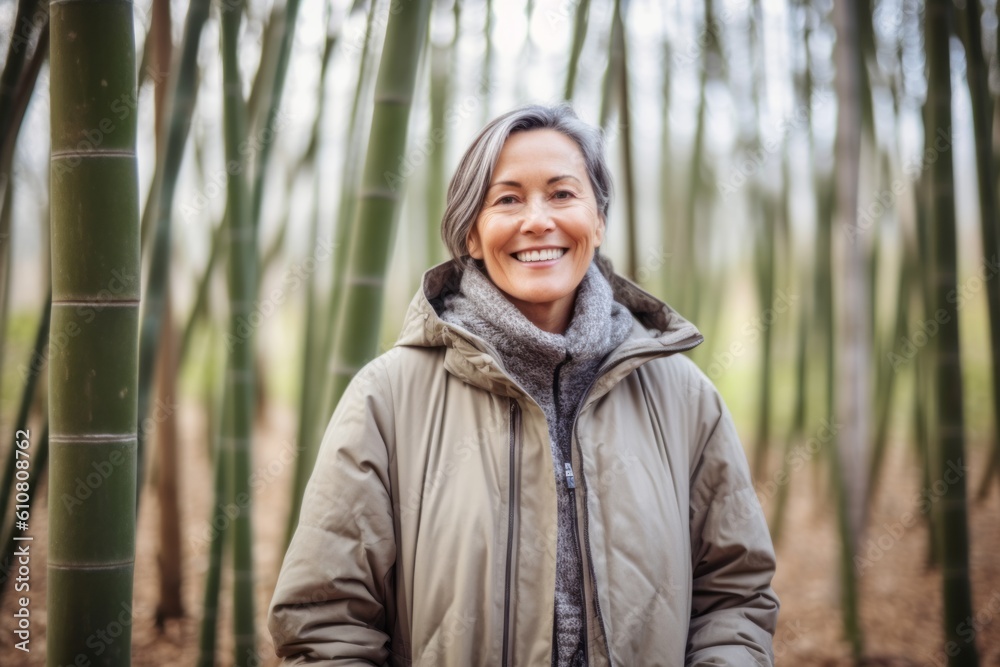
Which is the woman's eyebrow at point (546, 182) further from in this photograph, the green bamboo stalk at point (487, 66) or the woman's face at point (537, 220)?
the green bamboo stalk at point (487, 66)

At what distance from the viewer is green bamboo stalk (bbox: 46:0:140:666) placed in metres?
1.13

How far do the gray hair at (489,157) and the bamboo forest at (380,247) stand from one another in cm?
7

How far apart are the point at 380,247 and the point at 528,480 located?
66cm

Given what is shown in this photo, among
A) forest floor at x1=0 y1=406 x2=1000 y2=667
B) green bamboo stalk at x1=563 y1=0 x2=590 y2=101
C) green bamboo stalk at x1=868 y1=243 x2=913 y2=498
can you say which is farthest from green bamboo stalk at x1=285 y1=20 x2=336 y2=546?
green bamboo stalk at x1=868 y1=243 x2=913 y2=498

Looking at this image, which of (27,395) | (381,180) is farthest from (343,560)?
(27,395)

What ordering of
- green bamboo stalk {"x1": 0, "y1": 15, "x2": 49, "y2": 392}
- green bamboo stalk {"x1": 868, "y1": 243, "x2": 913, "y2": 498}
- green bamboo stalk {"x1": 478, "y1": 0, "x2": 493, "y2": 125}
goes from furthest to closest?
1. green bamboo stalk {"x1": 868, "y1": 243, "x2": 913, "y2": 498}
2. green bamboo stalk {"x1": 478, "y1": 0, "x2": 493, "y2": 125}
3. green bamboo stalk {"x1": 0, "y1": 15, "x2": 49, "y2": 392}

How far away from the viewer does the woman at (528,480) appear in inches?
42.3

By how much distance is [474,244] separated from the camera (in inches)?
52.1

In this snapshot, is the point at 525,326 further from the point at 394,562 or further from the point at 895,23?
the point at 895,23

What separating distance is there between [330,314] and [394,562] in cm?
244

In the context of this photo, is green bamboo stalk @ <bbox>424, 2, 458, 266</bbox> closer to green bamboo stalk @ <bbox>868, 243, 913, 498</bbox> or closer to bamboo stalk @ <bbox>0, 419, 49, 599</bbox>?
bamboo stalk @ <bbox>0, 419, 49, 599</bbox>

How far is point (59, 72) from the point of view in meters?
1.13

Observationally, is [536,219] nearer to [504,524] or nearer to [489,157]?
[489,157]

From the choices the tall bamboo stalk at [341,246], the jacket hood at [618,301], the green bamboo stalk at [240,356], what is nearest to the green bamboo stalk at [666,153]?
the tall bamboo stalk at [341,246]
